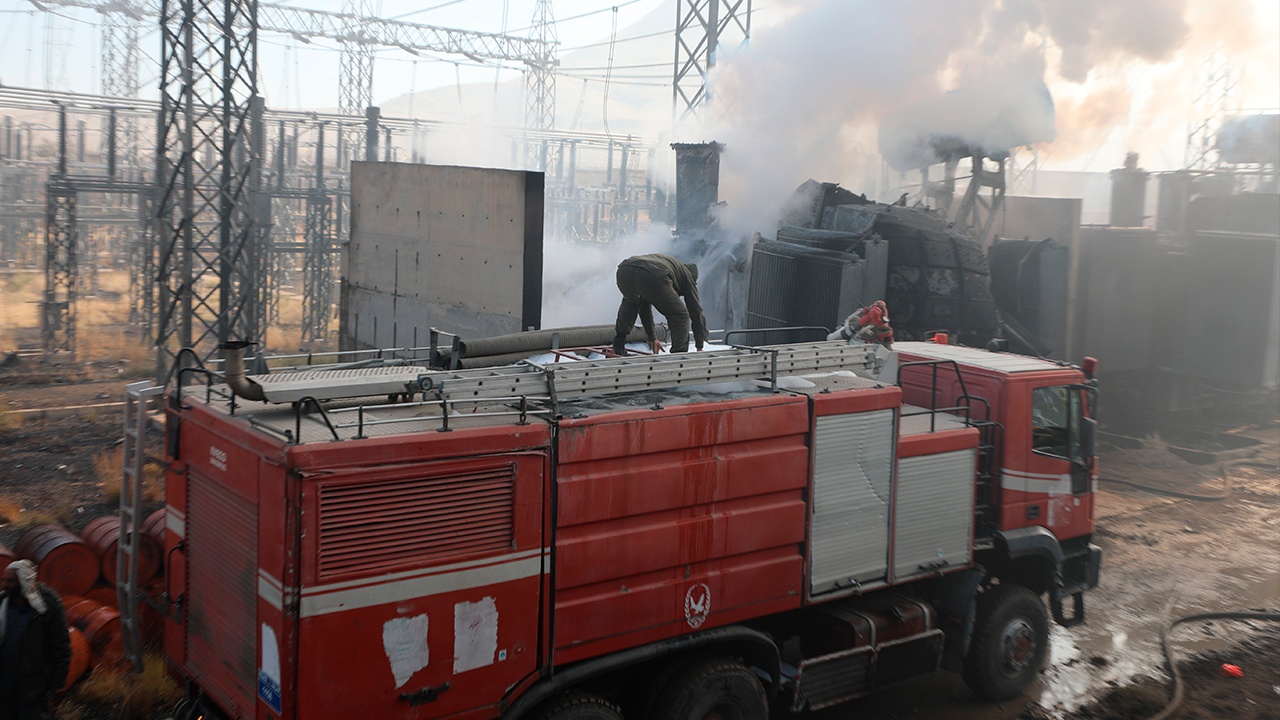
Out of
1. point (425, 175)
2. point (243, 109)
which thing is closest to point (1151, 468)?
point (425, 175)

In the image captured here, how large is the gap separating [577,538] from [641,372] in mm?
1050

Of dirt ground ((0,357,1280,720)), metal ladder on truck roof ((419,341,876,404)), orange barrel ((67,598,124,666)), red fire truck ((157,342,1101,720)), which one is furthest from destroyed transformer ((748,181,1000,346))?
orange barrel ((67,598,124,666))

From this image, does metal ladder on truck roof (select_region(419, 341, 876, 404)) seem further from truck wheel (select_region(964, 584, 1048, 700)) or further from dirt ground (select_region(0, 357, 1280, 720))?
dirt ground (select_region(0, 357, 1280, 720))

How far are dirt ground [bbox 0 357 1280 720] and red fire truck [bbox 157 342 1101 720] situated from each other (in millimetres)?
1014

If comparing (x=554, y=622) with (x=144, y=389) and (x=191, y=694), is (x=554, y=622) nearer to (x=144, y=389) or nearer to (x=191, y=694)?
(x=191, y=694)

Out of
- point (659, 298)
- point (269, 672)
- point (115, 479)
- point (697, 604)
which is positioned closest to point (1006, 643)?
point (697, 604)

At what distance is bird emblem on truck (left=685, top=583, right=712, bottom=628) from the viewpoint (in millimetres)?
5477

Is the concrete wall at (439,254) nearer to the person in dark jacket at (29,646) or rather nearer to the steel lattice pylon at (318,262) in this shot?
the person in dark jacket at (29,646)

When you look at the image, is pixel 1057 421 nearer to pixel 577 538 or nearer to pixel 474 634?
pixel 577 538

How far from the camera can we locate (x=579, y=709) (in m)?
5.02

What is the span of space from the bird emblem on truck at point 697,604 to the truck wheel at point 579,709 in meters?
0.66

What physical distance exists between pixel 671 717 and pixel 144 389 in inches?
131

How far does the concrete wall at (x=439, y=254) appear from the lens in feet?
41.4

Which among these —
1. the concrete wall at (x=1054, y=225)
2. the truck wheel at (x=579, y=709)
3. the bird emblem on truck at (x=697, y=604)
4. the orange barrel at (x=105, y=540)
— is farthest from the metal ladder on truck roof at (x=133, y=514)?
the concrete wall at (x=1054, y=225)
